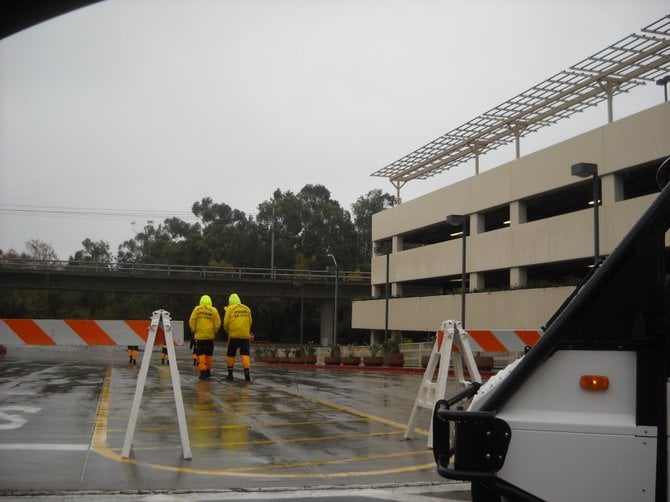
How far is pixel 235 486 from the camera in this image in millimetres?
6410

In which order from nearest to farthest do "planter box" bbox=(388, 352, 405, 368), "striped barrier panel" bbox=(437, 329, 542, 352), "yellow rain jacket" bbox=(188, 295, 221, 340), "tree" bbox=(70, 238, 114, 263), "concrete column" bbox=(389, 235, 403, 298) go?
"striped barrier panel" bbox=(437, 329, 542, 352) → "yellow rain jacket" bbox=(188, 295, 221, 340) → "planter box" bbox=(388, 352, 405, 368) → "concrete column" bbox=(389, 235, 403, 298) → "tree" bbox=(70, 238, 114, 263)

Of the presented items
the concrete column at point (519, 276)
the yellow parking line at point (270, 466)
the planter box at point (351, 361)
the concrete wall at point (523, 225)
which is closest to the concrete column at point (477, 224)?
the concrete wall at point (523, 225)

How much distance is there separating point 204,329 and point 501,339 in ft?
28.3

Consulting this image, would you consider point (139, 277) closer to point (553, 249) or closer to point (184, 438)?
point (553, 249)

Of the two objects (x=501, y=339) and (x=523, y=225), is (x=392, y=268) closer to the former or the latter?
(x=523, y=225)

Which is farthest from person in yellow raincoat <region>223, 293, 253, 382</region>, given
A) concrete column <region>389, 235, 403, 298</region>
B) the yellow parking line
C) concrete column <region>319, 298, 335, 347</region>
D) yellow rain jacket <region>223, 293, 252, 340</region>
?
concrete column <region>319, 298, 335, 347</region>

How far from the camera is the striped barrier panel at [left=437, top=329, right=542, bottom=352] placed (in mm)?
8453

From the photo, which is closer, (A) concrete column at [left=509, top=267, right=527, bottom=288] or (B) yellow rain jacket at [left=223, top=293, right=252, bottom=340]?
(B) yellow rain jacket at [left=223, top=293, right=252, bottom=340]

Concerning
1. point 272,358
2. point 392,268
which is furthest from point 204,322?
point 392,268

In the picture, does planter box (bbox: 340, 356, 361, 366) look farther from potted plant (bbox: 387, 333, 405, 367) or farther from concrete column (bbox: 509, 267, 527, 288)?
concrete column (bbox: 509, 267, 527, 288)

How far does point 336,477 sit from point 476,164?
35.9m

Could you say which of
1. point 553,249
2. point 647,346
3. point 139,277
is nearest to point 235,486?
point 647,346

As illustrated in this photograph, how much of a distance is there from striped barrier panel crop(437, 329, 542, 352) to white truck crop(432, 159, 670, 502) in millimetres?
5219

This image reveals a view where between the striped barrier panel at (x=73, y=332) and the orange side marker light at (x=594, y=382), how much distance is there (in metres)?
6.01
